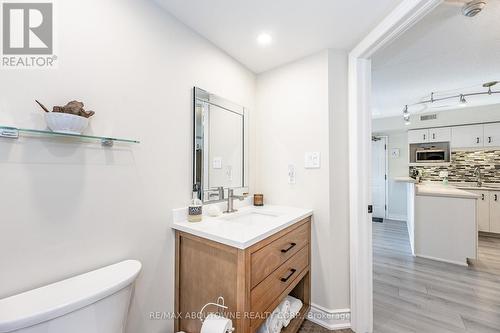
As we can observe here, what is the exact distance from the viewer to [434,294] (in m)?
2.09

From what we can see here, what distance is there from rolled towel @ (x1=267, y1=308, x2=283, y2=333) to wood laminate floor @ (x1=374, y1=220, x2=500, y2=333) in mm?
853

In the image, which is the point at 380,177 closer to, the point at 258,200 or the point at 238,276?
the point at 258,200

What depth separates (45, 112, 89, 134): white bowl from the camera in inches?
33.3

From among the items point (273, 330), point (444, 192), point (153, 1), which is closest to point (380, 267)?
point (444, 192)

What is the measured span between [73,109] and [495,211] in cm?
594

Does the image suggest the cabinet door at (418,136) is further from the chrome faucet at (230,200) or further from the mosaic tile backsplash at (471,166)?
the chrome faucet at (230,200)

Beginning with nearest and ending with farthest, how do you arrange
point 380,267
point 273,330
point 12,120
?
point 12,120, point 273,330, point 380,267

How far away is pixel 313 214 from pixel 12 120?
72.5 inches

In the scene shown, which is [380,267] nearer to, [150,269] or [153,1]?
[150,269]

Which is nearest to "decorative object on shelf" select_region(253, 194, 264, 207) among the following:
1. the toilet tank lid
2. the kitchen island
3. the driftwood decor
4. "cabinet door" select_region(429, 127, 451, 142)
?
the toilet tank lid

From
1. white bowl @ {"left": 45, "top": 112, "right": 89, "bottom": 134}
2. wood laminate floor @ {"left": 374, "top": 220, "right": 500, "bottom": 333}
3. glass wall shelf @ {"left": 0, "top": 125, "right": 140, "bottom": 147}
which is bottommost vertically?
wood laminate floor @ {"left": 374, "top": 220, "right": 500, "bottom": 333}

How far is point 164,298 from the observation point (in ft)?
4.28

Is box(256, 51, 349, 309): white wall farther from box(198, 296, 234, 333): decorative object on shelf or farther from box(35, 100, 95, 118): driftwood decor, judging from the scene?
box(35, 100, 95, 118): driftwood decor

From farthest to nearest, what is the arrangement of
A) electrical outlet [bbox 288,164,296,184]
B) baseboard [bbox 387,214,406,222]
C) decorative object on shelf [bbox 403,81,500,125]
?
baseboard [bbox 387,214,406,222] < decorative object on shelf [bbox 403,81,500,125] < electrical outlet [bbox 288,164,296,184]
